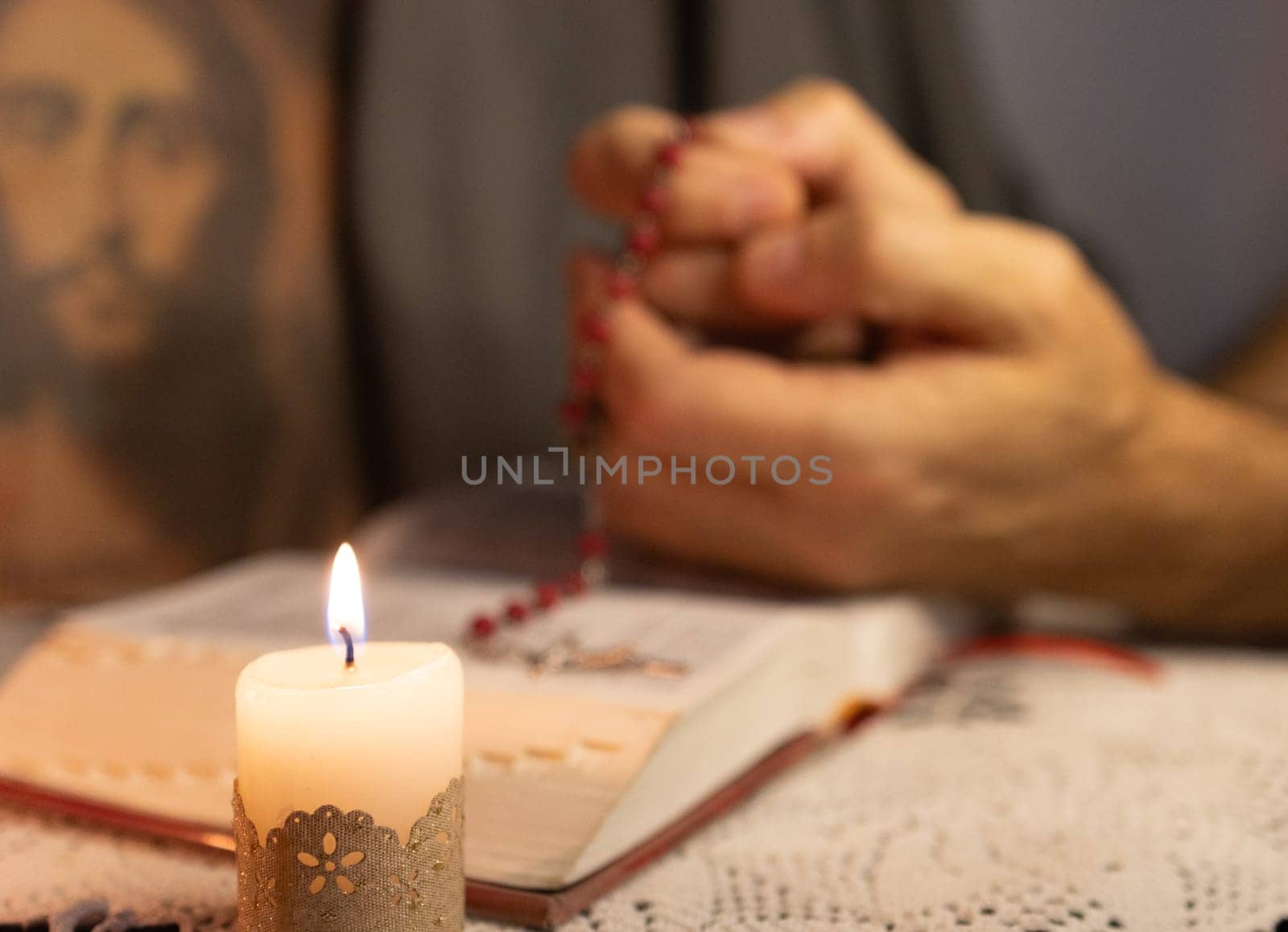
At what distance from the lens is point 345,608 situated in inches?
13.1

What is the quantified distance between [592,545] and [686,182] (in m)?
0.23

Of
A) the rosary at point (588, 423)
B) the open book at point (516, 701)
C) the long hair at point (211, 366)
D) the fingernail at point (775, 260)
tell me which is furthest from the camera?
the long hair at point (211, 366)

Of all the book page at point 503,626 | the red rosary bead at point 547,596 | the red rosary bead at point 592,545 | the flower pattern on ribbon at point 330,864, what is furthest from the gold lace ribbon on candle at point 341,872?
the red rosary bead at point 592,545

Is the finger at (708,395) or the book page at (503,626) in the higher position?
the finger at (708,395)

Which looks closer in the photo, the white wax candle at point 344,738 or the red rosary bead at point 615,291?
the white wax candle at point 344,738

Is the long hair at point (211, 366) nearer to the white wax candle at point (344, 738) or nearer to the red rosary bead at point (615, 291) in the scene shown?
the red rosary bead at point (615, 291)

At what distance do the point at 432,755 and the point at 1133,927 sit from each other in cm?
24

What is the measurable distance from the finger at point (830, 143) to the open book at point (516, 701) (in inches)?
10.4

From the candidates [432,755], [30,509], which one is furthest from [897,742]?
[30,509]

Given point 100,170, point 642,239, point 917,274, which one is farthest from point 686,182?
point 100,170

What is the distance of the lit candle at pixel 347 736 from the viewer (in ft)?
0.98

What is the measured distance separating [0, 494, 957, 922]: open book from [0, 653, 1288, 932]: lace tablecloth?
2cm

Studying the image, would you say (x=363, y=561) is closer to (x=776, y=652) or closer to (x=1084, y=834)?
(x=776, y=652)

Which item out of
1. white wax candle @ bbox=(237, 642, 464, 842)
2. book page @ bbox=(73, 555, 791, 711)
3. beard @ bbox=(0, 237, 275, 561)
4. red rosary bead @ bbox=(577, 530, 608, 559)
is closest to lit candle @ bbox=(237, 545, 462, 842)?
white wax candle @ bbox=(237, 642, 464, 842)
